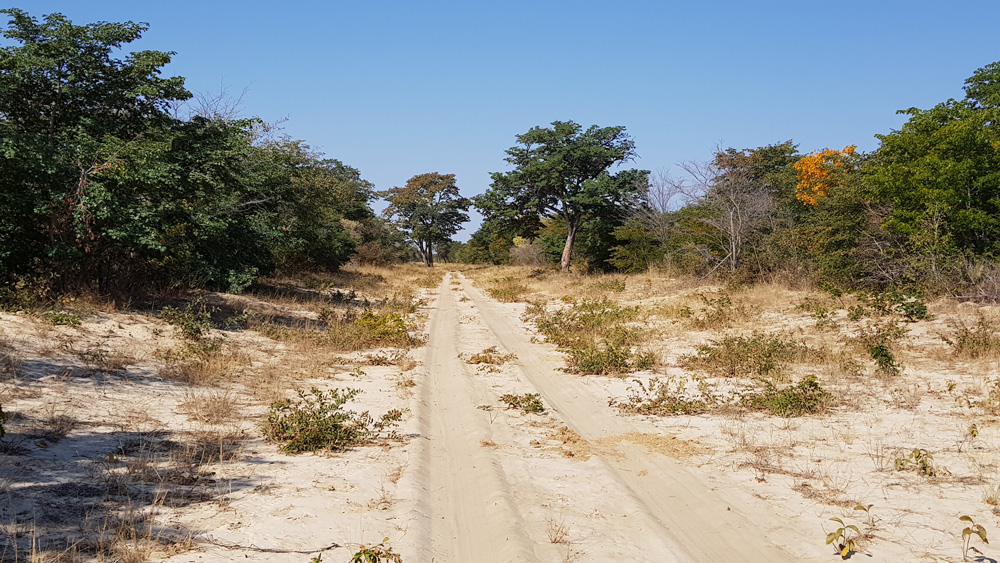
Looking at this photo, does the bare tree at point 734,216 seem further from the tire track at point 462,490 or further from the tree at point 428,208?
the tree at point 428,208

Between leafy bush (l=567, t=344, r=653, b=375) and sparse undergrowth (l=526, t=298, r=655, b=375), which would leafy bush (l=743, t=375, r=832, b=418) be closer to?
leafy bush (l=567, t=344, r=653, b=375)

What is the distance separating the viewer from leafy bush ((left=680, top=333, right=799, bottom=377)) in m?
10.2

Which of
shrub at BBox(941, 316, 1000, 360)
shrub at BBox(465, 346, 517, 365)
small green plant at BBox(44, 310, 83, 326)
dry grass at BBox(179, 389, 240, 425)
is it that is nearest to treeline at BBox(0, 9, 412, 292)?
small green plant at BBox(44, 310, 83, 326)

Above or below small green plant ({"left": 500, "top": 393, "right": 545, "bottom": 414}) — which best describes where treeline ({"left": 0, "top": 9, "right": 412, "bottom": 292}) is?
above

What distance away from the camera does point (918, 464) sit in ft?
19.2

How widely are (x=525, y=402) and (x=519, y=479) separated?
2.62m

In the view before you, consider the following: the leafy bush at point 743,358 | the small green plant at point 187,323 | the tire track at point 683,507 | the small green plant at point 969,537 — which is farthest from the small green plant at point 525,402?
the small green plant at point 187,323

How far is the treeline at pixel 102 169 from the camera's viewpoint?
1077 cm

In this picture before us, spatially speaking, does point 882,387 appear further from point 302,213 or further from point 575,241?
point 575,241

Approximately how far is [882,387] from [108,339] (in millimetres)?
11461

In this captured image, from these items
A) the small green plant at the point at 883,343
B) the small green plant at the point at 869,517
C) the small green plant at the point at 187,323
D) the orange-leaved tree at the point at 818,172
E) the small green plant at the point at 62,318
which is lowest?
the small green plant at the point at 869,517

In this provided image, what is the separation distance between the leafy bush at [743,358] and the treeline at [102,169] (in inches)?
387

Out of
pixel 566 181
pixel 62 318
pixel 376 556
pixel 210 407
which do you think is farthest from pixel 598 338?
pixel 566 181

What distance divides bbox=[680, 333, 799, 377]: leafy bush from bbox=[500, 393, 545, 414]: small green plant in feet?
11.6
